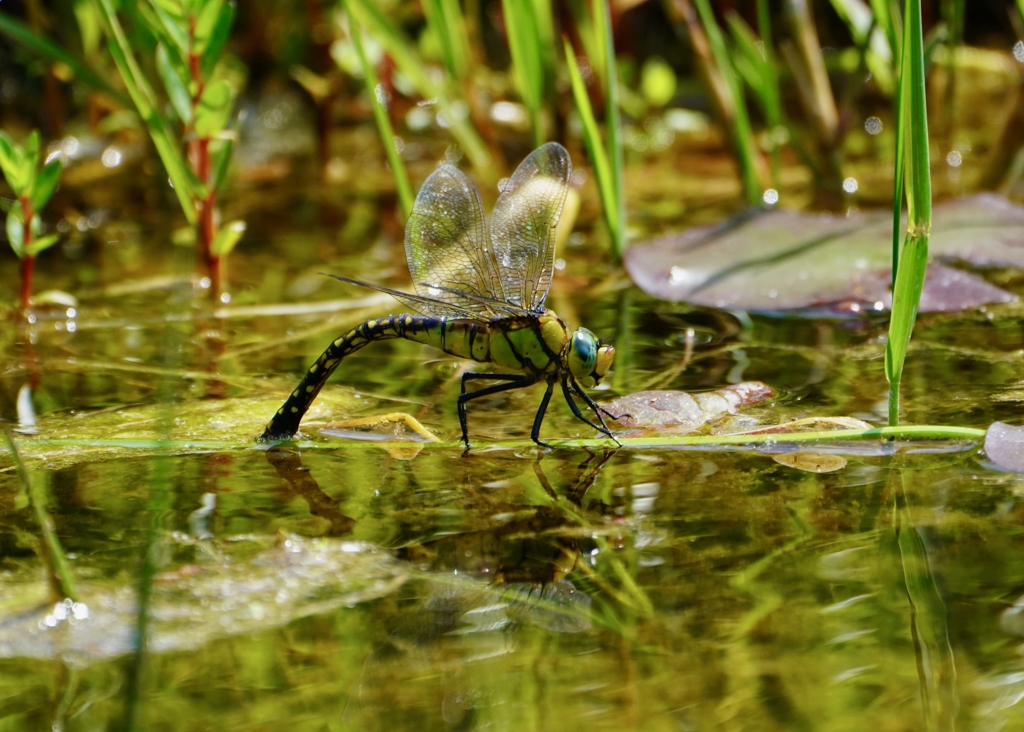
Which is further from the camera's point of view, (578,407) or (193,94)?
(193,94)

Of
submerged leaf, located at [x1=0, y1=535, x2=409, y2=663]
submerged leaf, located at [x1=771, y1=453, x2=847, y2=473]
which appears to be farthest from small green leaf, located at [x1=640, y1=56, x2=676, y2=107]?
submerged leaf, located at [x1=0, y1=535, x2=409, y2=663]

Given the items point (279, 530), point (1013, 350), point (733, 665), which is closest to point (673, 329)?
point (1013, 350)

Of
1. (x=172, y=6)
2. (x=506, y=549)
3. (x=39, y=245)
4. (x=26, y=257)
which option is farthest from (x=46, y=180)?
(x=506, y=549)

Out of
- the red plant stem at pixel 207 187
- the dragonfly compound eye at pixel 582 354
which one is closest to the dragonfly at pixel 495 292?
the dragonfly compound eye at pixel 582 354

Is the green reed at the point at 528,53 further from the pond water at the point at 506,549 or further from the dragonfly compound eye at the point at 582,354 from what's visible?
the dragonfly compound eye at the point at 582,354

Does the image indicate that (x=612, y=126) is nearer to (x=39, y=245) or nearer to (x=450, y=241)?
(x=450, y=241)

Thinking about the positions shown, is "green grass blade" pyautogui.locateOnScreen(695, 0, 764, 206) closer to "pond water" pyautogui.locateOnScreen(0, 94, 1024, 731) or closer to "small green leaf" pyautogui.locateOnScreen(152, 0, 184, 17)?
"pond water" pyautogui.locateOnScreen(0, 94, 1024, 731)
